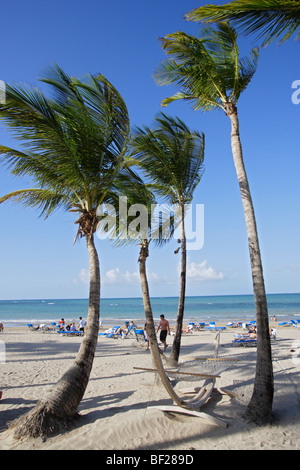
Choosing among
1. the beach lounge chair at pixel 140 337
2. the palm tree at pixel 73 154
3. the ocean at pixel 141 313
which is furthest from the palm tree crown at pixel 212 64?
the ocean at pixel 141 313

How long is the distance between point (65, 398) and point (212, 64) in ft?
20.4

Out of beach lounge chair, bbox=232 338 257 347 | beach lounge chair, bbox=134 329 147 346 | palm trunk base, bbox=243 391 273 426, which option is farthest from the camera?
beach lounge chair, bbox=134 329 147 346

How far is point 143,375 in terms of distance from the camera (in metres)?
8.88

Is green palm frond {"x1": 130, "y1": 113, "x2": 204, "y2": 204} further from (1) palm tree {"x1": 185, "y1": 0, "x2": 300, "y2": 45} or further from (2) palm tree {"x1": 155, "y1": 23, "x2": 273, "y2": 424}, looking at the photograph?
(1) palm tree {"x1": 185, "y1": 0, "x2": 300, "y2": 45}

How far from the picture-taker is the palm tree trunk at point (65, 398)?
175 inches

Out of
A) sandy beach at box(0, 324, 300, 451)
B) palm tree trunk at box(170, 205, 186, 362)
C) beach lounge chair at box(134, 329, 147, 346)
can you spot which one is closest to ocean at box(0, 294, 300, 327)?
beach lounge chair at box(134, 329, 147, 346)

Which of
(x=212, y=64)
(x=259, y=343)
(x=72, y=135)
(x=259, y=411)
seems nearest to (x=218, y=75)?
(x=212, y=64)

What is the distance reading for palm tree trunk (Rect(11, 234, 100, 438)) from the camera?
4.44 metres

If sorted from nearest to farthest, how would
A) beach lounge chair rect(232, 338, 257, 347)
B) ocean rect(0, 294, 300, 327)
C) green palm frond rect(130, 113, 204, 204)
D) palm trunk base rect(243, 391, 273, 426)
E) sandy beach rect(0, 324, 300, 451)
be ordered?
sandy beach rect(0, 324, 300, 451)
palm trunk base rect(243, 391, 273, 426)
green palm frond rect(130, 113, 204, 204)
beach lounge chair rect(232, 338, 257, 347)
ocean rect(0, 294, 300, 327)

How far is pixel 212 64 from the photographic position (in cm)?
602

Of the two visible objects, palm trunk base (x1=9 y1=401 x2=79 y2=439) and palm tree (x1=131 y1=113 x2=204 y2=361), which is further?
palm tree (x1=131 y1=113 x2=204 y2=361)

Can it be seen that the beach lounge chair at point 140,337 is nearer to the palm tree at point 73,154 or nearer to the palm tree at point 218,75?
the palm tree at point 73,154

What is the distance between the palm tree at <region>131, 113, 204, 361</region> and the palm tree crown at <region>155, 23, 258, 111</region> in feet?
8.57

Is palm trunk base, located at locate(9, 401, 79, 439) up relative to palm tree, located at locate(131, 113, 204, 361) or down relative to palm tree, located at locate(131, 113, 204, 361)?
down
